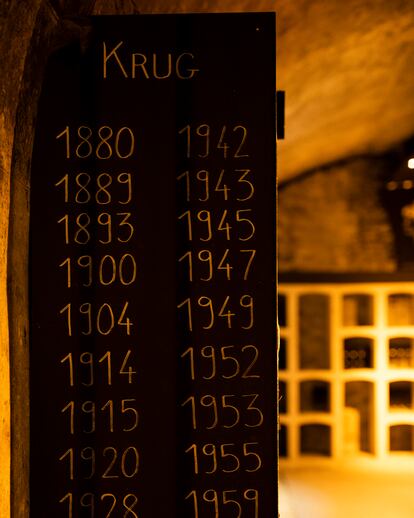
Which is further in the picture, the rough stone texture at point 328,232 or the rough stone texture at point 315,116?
the rough stone texture at point 328,232

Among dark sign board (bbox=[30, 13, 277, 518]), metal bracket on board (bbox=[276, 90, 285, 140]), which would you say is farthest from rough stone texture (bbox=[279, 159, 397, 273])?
dark sign board (bbox=[30, 13, 277, 518])

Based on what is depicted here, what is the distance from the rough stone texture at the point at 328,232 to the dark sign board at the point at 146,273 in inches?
167

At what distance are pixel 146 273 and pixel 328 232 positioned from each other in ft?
14.8

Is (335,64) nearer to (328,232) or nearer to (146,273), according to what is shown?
(146,273)

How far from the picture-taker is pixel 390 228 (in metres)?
5.57

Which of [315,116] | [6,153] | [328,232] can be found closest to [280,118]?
[6,153]

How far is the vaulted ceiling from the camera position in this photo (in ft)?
7.27

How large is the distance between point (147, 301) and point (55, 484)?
579mm

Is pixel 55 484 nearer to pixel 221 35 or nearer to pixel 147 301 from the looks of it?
pixel 147 301

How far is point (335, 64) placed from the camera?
295 cm

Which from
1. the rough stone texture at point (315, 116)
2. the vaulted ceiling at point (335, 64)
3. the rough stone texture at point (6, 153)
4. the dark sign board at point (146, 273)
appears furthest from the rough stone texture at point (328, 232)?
the rough stone texture at point (6, 153)

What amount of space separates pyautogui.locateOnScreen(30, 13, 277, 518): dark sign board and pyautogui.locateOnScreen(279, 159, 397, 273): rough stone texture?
4.24 metres

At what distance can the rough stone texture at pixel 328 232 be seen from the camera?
18.2 feet

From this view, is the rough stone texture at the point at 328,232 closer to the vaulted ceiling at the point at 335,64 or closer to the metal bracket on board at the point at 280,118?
the vaulted ceiling at the point at 335,64
